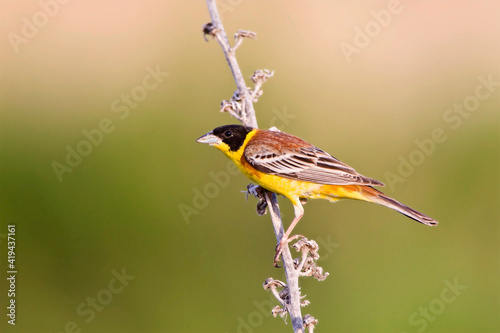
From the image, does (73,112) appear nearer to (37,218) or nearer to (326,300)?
(37,218)

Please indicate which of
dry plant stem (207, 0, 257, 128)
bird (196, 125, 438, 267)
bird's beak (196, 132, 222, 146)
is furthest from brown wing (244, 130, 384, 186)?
dry plant stem (207, 0, 257, 128)

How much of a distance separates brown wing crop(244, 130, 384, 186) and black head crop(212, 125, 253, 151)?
8 centimetres

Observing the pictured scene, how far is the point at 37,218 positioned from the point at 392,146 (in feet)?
13.1

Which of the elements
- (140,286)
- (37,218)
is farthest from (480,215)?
(37,218)

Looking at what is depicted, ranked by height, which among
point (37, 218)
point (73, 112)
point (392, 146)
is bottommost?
point (37, 218)

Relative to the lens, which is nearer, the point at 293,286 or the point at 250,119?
the point at 293,286

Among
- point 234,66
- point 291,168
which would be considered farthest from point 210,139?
point 234,66

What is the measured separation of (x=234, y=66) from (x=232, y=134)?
0.90 m

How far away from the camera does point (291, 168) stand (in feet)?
13.6

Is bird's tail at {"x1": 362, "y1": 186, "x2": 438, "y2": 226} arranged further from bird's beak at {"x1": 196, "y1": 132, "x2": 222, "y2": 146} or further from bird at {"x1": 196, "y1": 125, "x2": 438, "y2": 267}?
bird's beak at {"x1": 196, "y1": 132, "x2": 222, "y2": 146}

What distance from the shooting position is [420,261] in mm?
5504

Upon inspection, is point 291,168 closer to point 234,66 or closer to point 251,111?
point 251,111

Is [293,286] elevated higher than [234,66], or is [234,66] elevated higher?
[234,66]

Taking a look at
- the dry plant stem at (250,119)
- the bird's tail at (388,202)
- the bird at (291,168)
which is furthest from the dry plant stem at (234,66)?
the bird's tail at (388,202)
